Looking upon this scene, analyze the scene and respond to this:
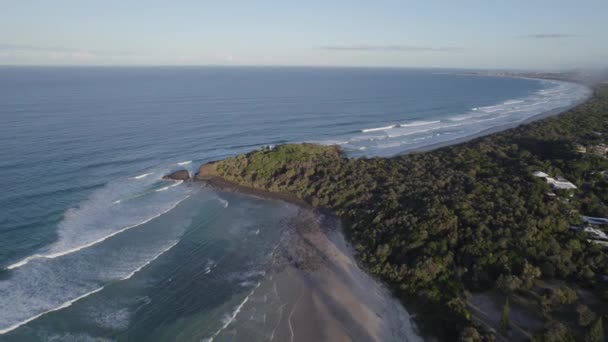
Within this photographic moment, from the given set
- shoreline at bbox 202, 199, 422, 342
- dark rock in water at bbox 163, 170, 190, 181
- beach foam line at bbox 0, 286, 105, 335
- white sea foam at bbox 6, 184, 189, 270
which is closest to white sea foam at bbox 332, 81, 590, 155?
dark rock in water at bbox 163, 170, 190, 181

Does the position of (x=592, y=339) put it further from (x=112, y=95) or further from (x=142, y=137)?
(x=112, y=95)

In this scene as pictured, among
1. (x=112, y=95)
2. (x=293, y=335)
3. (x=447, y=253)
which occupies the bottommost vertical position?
(x=293, y=335)

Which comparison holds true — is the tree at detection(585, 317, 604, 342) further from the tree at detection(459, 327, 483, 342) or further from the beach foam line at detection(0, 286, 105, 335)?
the beach foam line at detection(0, 286, 105, 335)

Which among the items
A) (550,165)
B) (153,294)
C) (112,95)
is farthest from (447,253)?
(112,95)

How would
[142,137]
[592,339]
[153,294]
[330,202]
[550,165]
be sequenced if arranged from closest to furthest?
[592,339] < [153,294] < [330,202] < [550,165] < [142,137]

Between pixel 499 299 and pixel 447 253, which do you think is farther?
pixel 447 253

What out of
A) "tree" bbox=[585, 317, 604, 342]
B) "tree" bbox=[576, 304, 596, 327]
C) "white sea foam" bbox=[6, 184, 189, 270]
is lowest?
"white sea foam" bbox=[6, 184, 189, 270]
